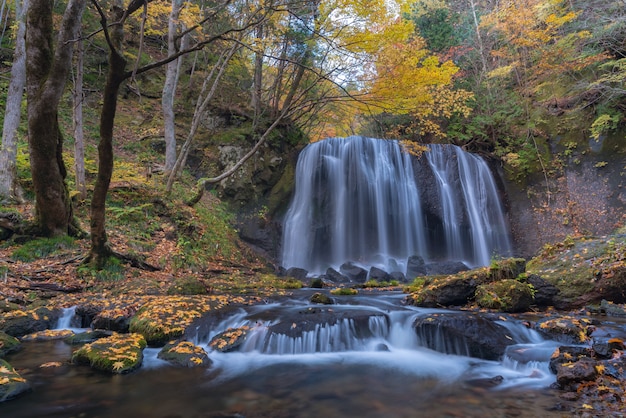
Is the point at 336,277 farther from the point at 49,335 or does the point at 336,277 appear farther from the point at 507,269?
the point at 49,335

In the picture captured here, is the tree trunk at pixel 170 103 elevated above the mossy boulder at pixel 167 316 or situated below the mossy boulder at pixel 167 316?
above

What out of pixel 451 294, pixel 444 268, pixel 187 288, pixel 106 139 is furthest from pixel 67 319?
pixel 444 268

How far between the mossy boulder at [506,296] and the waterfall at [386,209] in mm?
7632

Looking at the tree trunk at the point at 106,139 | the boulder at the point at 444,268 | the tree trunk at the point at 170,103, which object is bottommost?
the boulder at the point at 444,268

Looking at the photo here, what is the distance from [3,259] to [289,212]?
9929 mm

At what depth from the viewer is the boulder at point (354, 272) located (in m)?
12.7

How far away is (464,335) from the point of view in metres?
5.07

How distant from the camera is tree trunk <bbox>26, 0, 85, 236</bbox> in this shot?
→ 6.55 metres

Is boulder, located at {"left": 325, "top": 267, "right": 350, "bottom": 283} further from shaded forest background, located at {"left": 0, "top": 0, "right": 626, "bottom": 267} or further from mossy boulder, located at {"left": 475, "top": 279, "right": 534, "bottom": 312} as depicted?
mossy boulder, located at {"left": 475, "top": 279, "right": 534, "bottom": 312}

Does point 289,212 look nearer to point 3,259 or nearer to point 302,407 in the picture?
point 3,259

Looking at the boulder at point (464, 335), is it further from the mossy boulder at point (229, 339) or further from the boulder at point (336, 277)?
the boulder at point (336, 277)

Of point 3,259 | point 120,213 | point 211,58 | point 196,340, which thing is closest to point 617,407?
point 196,340

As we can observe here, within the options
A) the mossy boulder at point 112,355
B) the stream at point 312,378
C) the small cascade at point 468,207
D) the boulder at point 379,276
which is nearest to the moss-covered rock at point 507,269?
the stream at point 312,378

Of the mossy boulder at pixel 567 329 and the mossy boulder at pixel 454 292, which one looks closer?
the mossy boulder at pixel 567 329
